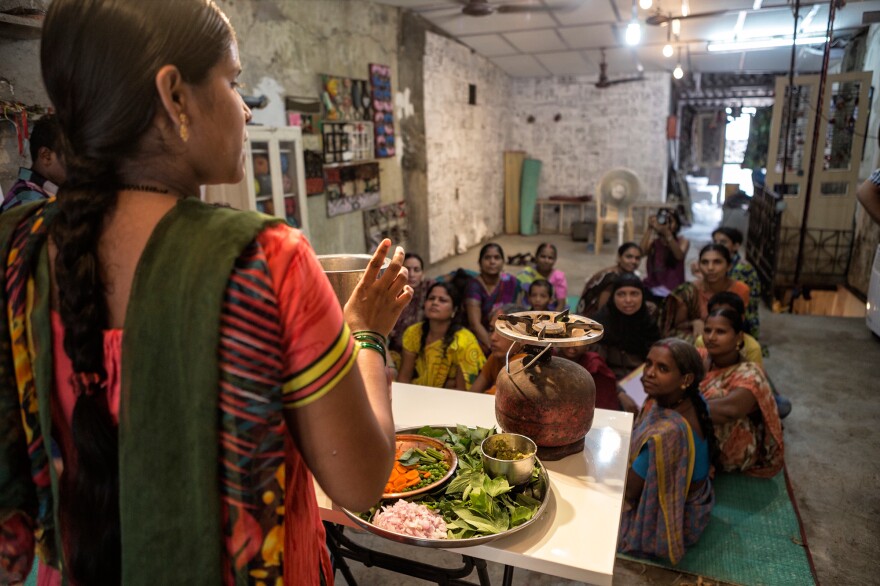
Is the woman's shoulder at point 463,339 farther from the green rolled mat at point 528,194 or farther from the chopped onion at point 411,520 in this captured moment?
the green rolled mat at point 528,194

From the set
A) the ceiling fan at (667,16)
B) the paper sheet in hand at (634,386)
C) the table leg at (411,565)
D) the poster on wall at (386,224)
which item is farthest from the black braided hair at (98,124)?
the ceiling fan at (667,16)

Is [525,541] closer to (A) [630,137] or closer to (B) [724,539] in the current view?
(B) [724,539]

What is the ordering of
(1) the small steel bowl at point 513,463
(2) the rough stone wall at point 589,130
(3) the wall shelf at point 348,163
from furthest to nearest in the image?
(2) the rough stone wall at point 589,130 → (3) the wall shelf at point 348,163 → (1) the small steel bowl at point 513,463

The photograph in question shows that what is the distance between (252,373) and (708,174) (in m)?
24.7

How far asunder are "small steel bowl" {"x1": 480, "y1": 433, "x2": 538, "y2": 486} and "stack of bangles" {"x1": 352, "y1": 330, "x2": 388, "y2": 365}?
0.69 m

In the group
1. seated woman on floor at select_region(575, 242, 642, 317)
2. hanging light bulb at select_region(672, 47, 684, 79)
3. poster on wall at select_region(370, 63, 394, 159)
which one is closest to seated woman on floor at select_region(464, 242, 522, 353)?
seated woman on floor at select_region(575, 242, 642, 317)

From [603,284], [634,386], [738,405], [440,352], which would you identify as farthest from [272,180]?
[738,405]

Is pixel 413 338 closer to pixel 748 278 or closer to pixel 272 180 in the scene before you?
pixel 272 180

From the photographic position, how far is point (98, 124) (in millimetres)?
714

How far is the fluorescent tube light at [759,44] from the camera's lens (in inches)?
330

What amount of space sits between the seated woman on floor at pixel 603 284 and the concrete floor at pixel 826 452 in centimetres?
152

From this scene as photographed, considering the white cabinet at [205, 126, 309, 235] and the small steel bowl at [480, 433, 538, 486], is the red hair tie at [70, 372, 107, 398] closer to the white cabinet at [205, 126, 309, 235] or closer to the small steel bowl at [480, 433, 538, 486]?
the small steel bowl at [480, 433, 538, 486]

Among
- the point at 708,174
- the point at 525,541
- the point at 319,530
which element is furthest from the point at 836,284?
the point at 708,174

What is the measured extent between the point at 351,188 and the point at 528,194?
683 centimetres
